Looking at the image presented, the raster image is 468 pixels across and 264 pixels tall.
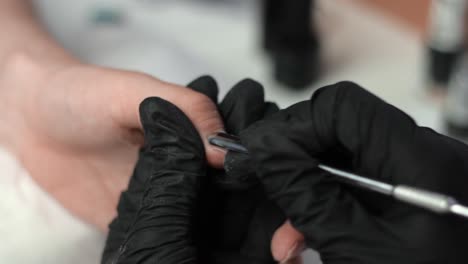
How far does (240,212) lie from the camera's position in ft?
1.63

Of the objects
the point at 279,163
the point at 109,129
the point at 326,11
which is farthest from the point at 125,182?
the point at 326,11

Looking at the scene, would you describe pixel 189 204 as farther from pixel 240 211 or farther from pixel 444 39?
pixel 444 39

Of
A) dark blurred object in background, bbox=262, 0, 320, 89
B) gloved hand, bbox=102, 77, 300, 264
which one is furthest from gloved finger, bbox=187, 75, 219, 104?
dark blurred object in background, bbox=262, 0, 320, 89

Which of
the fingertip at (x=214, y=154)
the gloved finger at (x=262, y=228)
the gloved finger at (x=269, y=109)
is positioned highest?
the gloved finger at (x=269, y=109)

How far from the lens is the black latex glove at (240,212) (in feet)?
A: 1.60

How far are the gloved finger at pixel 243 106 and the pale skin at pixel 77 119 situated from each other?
14mm

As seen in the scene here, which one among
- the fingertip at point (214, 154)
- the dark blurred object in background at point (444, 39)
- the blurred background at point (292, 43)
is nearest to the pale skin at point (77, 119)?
the fingertip at point (214, 154)

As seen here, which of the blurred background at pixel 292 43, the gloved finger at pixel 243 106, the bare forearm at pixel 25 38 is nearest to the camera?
the gloved finger at pixel 243 106

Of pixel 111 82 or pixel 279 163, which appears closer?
pixel 279 163

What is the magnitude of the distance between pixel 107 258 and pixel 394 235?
0.24 meters

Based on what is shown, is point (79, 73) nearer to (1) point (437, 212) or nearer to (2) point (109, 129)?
(2) point (109, 129)

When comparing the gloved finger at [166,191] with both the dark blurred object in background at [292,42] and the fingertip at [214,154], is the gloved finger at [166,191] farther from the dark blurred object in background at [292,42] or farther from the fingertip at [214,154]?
the dark blurred object in background at [292,42]

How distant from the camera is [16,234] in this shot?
548 mm

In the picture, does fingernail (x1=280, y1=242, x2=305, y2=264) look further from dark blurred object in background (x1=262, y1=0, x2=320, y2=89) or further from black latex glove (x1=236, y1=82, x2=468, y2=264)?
dark blurred object in background (x1=262, y1=0, x2=320, y2=89)
